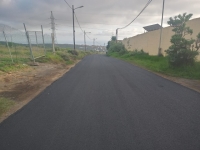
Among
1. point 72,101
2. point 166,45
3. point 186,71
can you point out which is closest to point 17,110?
point 72,101

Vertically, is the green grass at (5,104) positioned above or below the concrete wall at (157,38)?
below

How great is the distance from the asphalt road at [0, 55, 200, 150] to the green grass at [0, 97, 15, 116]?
562 mm

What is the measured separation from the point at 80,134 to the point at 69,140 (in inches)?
11.7

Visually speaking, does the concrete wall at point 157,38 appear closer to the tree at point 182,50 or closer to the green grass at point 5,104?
the tree at point 182,50

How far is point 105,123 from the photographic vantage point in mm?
4129

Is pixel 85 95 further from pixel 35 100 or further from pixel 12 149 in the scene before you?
pixel 12 149

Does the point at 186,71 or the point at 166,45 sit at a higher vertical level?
the point at 166,45

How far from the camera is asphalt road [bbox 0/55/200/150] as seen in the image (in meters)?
3.29

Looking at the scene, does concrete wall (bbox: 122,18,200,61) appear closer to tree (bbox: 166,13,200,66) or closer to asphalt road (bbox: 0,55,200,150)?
tree (bbox: 166,13,200,66)

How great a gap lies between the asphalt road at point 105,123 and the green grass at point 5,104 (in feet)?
1.84

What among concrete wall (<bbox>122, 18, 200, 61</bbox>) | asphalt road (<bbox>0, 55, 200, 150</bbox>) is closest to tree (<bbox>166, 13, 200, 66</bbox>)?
concrete wall (<bbox>122, 18, 200, 61</bbox>)

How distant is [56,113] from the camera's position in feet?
15.6

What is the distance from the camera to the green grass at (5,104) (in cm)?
508

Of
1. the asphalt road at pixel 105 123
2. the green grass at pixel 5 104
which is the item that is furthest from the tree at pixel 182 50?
the green grass at pixel 5 104
